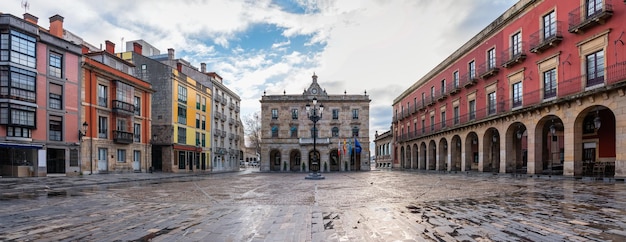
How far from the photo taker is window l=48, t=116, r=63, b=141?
23.6 metres

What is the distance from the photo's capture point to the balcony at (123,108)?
94.1ft

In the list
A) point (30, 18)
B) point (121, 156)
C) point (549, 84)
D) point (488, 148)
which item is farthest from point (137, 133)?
point (549, 84)

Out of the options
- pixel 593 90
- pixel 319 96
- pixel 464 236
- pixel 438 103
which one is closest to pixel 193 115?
pixel 319 96

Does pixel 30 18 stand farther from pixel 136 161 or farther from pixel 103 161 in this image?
pixel 136 161

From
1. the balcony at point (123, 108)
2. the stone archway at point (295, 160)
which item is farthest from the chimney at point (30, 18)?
the stone archway at point (295, 160)

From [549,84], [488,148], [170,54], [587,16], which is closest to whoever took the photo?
[587,16]

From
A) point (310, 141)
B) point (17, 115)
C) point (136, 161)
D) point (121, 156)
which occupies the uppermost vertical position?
point (17, 115)

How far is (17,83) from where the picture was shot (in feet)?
70.4

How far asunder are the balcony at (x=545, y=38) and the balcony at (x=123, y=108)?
99.6 ft

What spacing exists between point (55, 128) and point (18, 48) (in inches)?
219

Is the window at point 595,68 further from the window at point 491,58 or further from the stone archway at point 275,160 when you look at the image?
the stone archway at point 275,160

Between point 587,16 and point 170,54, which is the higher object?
point 170,54

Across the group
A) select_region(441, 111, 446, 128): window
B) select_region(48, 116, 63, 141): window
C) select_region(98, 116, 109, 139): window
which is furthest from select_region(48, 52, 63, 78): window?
select_region(441, 111, 446, 128): window

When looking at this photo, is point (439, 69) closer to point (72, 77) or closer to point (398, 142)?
point (398, 142)
